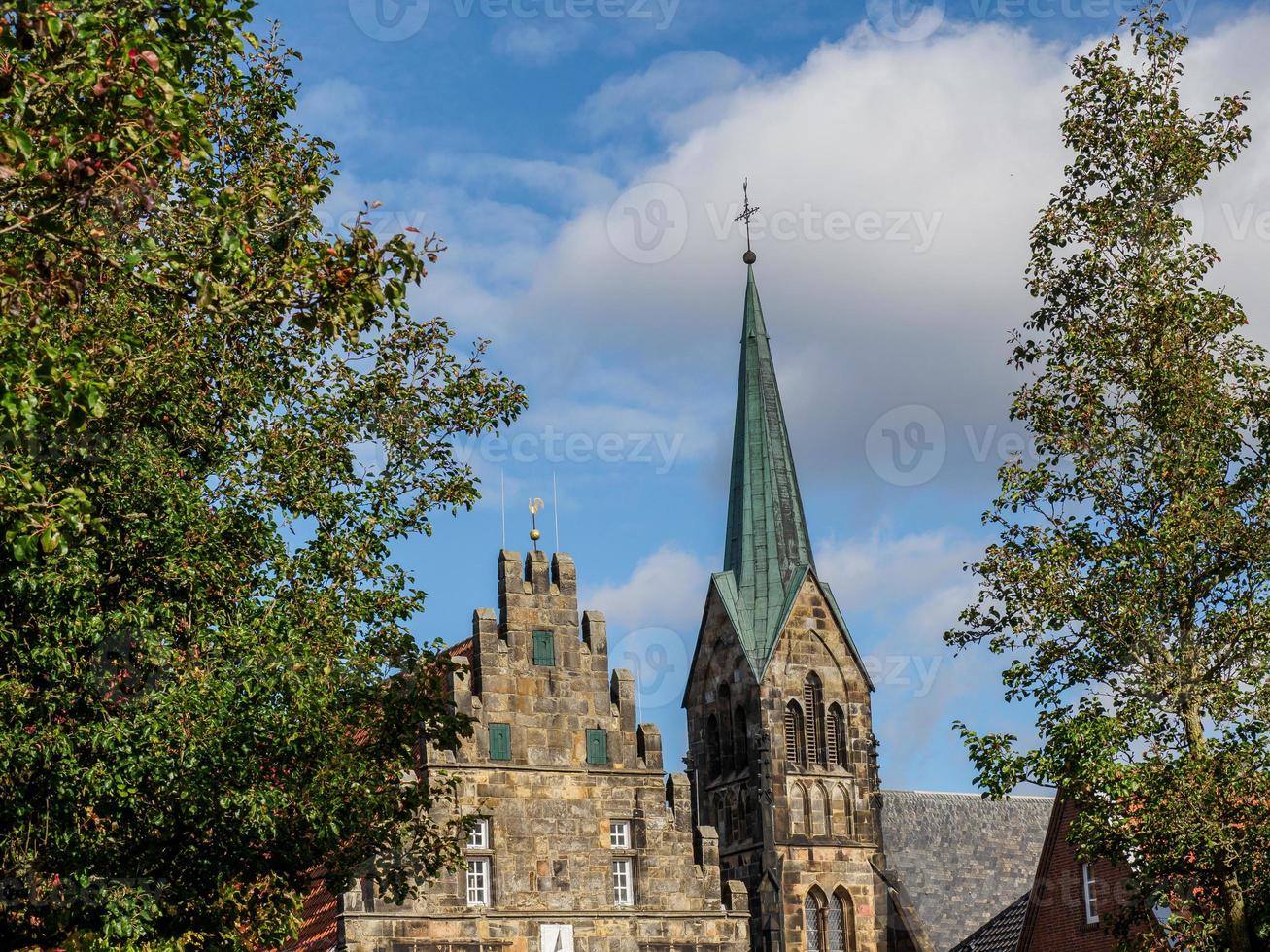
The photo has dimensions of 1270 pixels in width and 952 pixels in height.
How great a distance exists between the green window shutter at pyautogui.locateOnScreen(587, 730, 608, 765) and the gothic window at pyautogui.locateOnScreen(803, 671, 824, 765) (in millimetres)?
24657

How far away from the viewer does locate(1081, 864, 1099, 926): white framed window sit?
130 feet

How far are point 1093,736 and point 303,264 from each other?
10797 millimetres

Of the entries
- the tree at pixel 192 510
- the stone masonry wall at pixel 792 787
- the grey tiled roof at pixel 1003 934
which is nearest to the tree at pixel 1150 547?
the tree at pixel 192 510

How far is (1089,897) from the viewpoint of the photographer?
130ft

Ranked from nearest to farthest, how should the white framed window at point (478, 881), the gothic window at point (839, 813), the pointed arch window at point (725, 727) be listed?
the white framed window at point (478, 881)
the gothic window at point (839, 813)
the pointed arch window at point (725, 727)

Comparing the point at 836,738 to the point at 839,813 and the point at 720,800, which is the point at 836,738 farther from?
the point at 720,800

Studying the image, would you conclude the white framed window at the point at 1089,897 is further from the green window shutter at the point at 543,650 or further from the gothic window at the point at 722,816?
the gothic window at the point at 722,816

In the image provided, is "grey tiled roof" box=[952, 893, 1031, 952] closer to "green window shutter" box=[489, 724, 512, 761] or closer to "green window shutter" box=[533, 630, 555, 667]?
"green window shutter" box=[533, 630, 555, 667]

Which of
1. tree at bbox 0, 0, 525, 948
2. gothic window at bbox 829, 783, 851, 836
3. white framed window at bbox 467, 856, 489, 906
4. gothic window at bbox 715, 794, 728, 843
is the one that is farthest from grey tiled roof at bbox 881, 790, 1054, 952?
tree at bbox 0, 0, 525, 948

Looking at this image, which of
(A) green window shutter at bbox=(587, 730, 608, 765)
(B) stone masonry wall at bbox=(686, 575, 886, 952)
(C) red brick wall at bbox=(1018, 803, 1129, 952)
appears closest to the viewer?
(A) green window shutter at bbox=(587, 730, 608, 765)

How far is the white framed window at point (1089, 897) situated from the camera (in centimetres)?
3950

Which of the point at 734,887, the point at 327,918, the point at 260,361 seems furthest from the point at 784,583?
the point at 260,361

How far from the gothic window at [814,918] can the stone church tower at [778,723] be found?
4 cm

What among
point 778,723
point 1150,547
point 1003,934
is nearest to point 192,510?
point 1150,547
